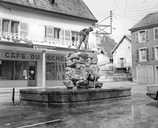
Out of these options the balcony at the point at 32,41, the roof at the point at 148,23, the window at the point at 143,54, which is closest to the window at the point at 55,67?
the balcony at the point at 32,41

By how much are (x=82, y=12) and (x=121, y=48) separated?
17661 mm

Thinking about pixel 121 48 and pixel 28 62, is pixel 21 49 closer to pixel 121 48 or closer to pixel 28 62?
pixel 28 62

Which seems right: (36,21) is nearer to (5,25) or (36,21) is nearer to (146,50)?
(5,25)

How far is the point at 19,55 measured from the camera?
69.1 feet

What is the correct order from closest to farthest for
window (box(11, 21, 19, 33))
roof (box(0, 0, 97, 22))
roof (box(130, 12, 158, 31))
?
window (box(11, 21, 19, 33)) < roof (box(0, 0, 97, 22)) < roof (box(130, 12, 158, 31))

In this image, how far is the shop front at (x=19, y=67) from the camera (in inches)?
784

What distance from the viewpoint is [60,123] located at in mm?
6234

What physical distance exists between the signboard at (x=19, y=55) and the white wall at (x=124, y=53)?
72.3 ft

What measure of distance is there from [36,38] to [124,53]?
23.5 m

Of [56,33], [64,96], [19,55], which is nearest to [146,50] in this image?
[56,33]

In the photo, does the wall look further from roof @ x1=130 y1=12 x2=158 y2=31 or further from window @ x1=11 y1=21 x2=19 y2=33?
window @ x1=11 y1=21 x2=19 y2=33

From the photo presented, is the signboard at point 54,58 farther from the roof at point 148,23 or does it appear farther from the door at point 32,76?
the roof at point 148,23

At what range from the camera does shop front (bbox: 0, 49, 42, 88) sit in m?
19.9

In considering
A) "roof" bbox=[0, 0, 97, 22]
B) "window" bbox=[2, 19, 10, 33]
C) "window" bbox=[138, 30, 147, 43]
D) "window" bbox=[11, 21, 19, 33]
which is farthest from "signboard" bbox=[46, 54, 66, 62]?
"window" bbox=[138, 30, 147, 43]
